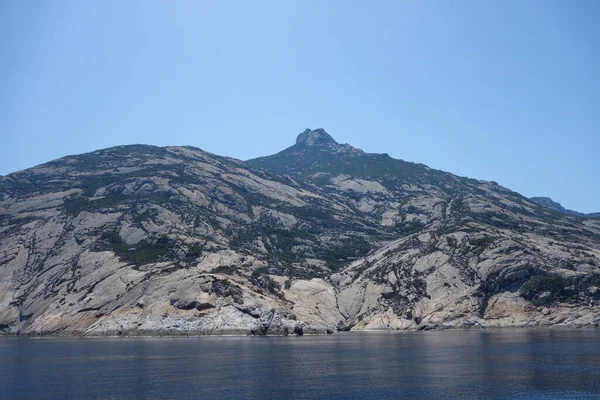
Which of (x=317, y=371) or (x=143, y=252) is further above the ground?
(x=143, y=252)

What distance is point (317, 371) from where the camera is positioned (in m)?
75.9

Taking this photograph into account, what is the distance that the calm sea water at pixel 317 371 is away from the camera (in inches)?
2361

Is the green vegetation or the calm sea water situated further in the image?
the green vegetation

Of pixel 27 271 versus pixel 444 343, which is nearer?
pixel 444 343

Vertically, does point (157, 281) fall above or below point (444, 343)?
above

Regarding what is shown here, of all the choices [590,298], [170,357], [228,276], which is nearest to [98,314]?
[228,276]

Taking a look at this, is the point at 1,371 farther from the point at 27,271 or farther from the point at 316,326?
the point at 27,271

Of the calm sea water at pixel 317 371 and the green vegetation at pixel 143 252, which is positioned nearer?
the calm sea water at pixel 317 371

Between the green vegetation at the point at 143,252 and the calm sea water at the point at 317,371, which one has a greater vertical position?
the green vegetation at the point at 143,252

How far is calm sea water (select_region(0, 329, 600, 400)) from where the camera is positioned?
60.0 meters

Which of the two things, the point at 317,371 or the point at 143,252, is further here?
Result: the point at 143,252

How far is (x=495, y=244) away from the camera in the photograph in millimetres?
184000

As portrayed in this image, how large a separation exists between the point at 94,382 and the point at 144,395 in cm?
1339

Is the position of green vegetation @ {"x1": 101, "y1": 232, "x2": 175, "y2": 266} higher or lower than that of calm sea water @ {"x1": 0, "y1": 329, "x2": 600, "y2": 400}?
higher
